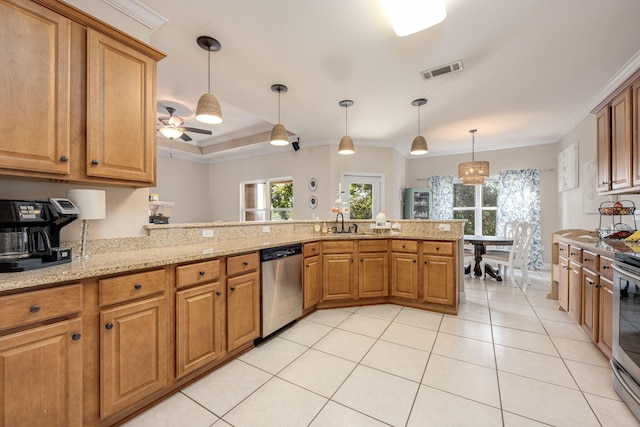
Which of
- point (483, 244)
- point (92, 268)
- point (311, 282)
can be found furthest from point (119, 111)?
point (483, 244)

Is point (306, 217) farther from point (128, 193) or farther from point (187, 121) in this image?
point (128, 193)

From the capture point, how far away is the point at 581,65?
2.68m

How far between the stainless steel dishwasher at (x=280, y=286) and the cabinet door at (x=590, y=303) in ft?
8.55

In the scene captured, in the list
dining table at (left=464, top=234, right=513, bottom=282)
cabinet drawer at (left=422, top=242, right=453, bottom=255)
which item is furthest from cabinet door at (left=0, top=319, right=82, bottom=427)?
dining table at (left=464, top=234, right=513, bottom=282)

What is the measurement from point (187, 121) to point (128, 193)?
11.2 feet

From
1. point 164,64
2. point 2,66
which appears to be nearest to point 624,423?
point 2,66

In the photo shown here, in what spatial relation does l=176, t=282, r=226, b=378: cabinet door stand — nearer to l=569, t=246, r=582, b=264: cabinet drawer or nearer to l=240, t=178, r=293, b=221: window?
l=569, t=246, r=582, b=264: cabinet drawer

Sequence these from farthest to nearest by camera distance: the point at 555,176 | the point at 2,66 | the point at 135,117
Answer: the point at 555,176, the point at 135,117, the point at 2,66

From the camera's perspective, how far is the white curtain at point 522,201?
5344 mm

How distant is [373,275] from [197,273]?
2.21 meters

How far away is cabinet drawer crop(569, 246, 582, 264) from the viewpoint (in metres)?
2.46

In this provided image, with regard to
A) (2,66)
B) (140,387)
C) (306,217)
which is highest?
(2,66)

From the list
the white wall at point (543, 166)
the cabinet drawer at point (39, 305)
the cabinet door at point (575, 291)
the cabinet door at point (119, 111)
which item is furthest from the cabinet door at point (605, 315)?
the white wall at point (543, 166)

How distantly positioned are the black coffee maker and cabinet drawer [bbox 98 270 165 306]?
1.09 ft
